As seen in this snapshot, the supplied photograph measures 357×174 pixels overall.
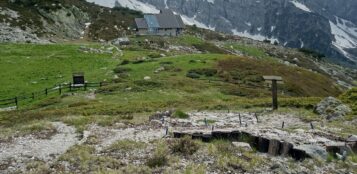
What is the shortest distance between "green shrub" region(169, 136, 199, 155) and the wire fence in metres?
34.7

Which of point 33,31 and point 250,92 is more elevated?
point 33,31

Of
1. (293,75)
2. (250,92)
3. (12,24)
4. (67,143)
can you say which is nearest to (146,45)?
(12,24)

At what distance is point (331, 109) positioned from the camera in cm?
3981

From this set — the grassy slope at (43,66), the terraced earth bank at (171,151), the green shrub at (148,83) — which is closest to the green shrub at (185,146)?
the terraced earth bank at (171,151)

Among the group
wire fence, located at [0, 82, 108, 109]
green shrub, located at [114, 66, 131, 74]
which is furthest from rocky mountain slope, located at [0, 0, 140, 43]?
wire fence, located at [0, 82, 108, 109]

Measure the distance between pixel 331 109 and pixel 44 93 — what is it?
3620cm

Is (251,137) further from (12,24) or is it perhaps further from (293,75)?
(12,24)

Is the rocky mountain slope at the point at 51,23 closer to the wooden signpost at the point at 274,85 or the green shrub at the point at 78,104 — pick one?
the green shrub at the point at 78,104

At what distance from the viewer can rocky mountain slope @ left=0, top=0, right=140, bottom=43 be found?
11006 centimetres

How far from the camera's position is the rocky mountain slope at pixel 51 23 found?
110062 millimetres

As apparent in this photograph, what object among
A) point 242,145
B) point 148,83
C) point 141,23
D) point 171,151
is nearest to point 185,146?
point 171,151

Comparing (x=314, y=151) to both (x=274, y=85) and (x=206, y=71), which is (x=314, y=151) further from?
(x=206, y=71)

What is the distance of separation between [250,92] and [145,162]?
39.8 metres

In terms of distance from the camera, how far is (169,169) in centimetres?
2270
